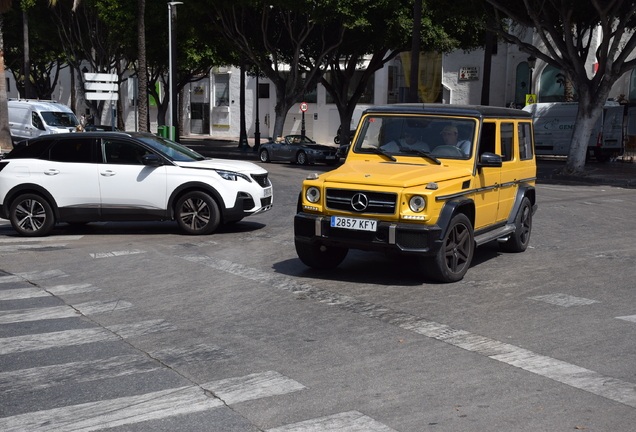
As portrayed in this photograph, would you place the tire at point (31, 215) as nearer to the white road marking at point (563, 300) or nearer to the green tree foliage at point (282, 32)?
the white road marking at point (563, 300)

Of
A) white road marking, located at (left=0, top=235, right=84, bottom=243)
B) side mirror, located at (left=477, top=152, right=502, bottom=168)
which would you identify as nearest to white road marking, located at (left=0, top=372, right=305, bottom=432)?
side mirror, located at (left=477, top=152, right=502, bottom=168)

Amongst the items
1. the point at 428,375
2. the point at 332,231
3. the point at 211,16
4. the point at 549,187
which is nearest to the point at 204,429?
the point at 428,375

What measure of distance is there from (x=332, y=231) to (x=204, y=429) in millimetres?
4339

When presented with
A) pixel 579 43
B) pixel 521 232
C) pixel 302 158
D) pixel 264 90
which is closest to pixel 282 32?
pixel 302 158

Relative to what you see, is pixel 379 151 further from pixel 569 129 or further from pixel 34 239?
pixel 569 129

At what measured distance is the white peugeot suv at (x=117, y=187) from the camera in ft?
41.8

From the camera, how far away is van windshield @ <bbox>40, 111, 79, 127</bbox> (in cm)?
3584

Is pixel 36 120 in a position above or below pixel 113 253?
above

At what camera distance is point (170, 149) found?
1332 cm

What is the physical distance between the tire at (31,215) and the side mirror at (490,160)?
24.2 ft

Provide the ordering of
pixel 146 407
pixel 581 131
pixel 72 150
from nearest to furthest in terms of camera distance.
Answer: pixel 146 407 < pixel 72 150 < pixel 581 131

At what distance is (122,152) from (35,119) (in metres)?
25.4

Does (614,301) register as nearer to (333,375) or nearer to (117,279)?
(333,375)

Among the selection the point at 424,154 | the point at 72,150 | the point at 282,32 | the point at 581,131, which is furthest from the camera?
the point at 282,32
